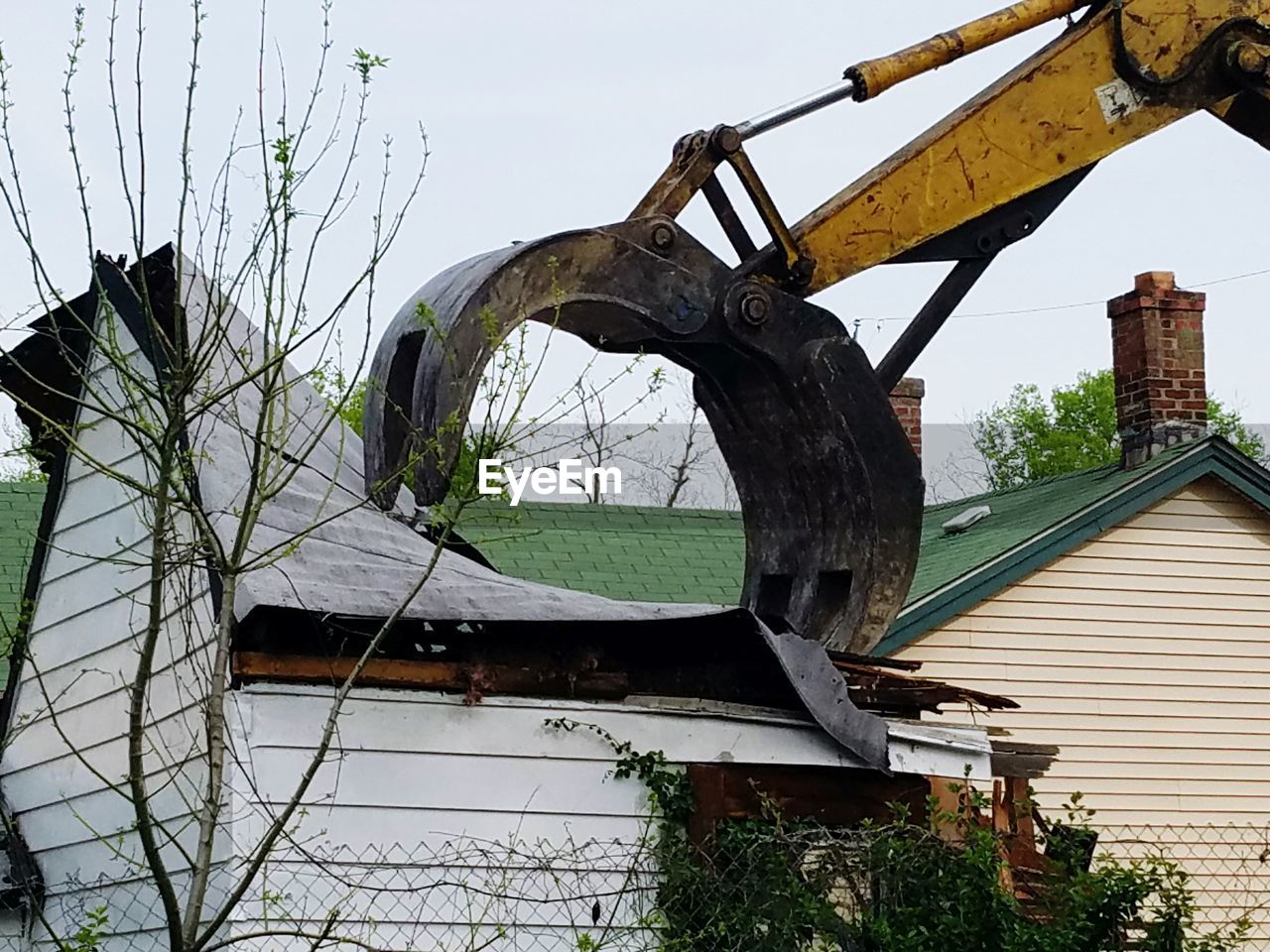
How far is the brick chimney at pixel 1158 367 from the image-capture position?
17.1 meters

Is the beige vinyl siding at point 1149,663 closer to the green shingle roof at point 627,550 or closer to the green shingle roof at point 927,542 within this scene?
the green shingle roof at point 927,542

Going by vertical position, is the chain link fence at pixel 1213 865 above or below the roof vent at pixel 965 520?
below

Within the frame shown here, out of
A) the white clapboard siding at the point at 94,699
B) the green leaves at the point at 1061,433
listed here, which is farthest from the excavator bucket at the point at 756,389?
the green leaves at the point at 1061,433

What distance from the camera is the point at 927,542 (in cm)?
1806

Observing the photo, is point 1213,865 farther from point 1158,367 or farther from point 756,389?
point 756,389

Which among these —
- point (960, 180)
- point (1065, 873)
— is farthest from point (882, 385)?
point (1065, 873)

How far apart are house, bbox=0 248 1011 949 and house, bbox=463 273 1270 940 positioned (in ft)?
22.9

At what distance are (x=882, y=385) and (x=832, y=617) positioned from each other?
1.00m

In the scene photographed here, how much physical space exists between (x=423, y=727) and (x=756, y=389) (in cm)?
207

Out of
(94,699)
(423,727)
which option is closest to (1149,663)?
(94,699)

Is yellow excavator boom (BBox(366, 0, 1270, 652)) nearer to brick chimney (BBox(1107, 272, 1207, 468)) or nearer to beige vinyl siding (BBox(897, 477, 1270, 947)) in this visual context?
beige vinyl siding (BBox(897, 477, 1270, 947))

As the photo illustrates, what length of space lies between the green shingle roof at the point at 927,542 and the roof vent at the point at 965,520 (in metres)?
0.08

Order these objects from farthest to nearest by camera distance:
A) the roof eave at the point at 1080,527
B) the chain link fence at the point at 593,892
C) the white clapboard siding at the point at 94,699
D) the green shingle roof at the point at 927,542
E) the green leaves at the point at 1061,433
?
the green leaves at the point at 1061,433
the green shingle roof at the point at 927,542
the roof eave at the point at 1080,527
the white clapboard siding at the point at 94,699
the chain link fence at the point at 593,892

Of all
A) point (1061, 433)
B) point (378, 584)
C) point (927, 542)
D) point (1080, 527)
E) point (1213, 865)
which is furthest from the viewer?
point (1061, 433)
